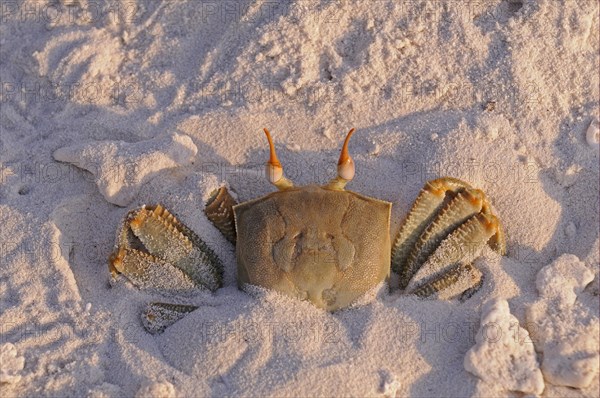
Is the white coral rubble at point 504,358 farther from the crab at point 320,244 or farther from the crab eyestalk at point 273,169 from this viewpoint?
the crab eyestalk at point 273,169

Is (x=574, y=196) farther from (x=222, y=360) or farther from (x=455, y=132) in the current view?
(x=222, y=360)

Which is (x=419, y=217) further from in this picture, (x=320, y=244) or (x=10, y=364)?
(x=10, y=364)

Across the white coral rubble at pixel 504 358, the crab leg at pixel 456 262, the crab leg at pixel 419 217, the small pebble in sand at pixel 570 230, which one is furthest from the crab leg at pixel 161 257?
the small pebble in sand at pixel 570 230

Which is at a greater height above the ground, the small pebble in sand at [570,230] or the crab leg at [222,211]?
the small pebble in sand at [570,230]

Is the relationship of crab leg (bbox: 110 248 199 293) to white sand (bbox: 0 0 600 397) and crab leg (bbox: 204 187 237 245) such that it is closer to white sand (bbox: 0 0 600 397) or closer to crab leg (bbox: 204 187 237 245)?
white sand (bbox: 0 0 600 397)

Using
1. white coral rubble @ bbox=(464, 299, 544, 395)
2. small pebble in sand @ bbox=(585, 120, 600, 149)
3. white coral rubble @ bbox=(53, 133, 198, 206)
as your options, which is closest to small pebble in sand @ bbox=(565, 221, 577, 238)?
small pebble in sand @ bbox=(585, 120, 600, 149)

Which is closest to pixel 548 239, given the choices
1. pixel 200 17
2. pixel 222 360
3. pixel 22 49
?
pixel 222 360

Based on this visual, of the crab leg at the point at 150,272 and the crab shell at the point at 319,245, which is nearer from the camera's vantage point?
the crab shell at the point at 319,245
